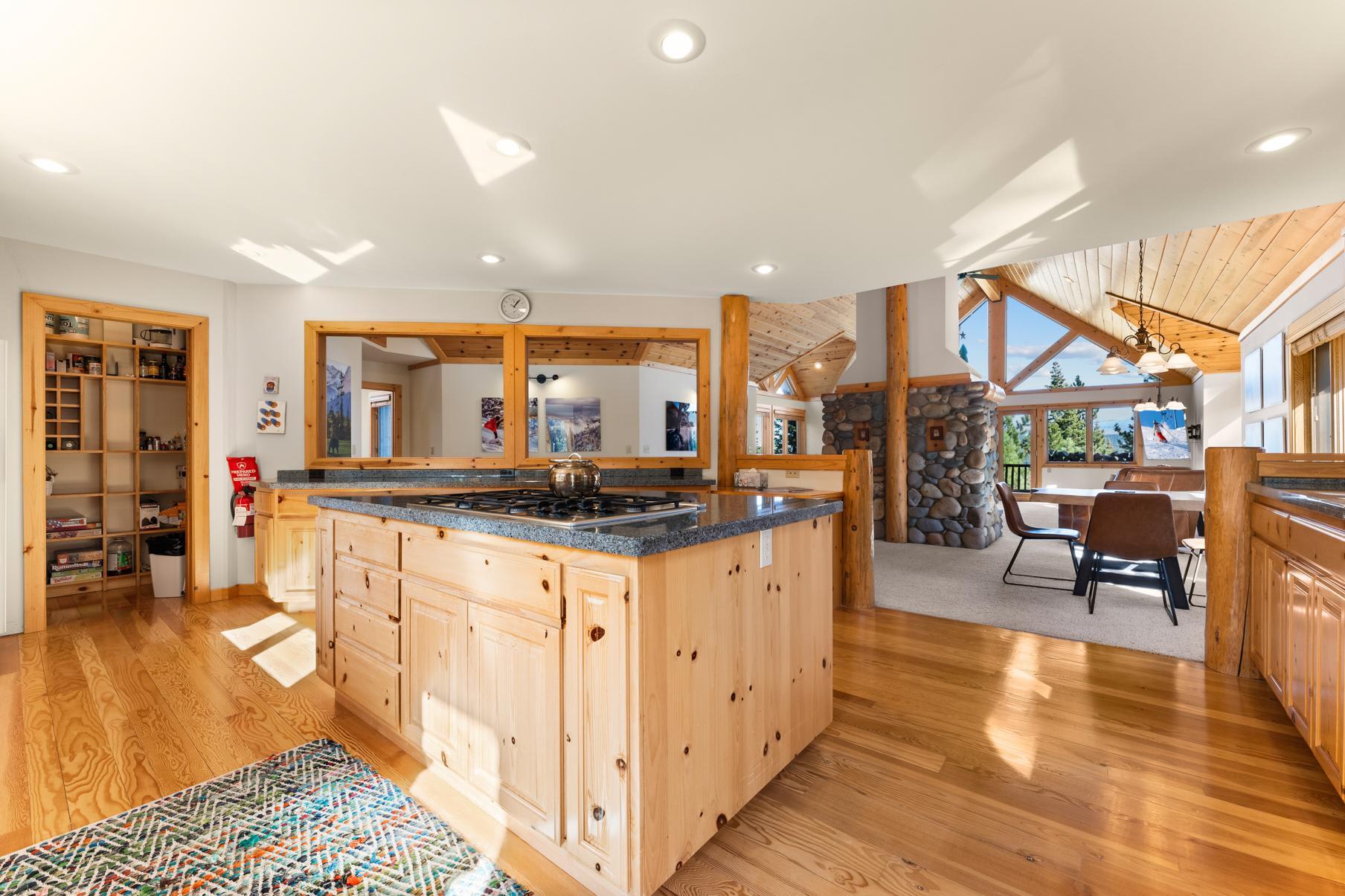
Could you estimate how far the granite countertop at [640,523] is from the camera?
129cm

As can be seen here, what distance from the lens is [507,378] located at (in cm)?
459

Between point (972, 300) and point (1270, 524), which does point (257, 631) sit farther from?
point (972, 300)

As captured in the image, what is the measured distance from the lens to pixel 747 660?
5.49ft

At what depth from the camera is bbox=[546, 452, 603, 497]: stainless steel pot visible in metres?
2.05

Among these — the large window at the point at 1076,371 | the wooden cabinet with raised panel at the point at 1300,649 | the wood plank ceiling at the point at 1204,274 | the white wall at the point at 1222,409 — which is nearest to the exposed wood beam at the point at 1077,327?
the large window at the point at 1076,371

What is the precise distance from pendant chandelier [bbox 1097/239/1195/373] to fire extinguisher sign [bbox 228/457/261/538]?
791cm

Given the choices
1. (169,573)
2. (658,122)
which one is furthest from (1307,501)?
(169,573)

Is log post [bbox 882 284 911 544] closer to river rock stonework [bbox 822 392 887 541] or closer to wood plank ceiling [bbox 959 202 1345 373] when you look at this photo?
river rock stonework [bbox 822 392 887 541]

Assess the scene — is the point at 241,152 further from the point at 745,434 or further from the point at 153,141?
the point at 745,434

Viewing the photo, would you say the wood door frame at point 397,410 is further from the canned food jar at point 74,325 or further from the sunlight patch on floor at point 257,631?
the sunlight patch on floor at point 257,631

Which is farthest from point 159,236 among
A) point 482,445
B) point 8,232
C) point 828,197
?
point 482,445

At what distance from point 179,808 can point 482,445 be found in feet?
21.7

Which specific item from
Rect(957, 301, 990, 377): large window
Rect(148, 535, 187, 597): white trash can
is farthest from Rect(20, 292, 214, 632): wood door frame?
Rect(957, 301, 990, 377): large window

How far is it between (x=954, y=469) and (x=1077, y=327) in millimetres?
6717
